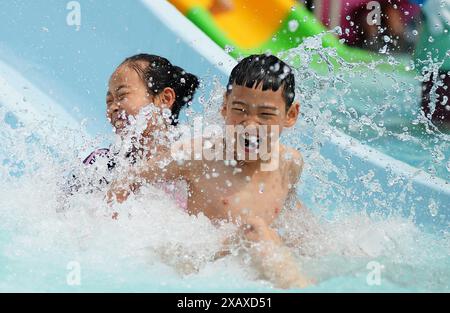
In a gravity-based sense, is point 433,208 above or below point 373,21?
below

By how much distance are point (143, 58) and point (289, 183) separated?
2.52 ft

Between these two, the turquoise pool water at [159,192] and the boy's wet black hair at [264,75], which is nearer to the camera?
the turquoise pool water at [159,192]

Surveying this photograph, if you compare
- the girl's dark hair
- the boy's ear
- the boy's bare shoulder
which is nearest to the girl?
the girl's dark hair

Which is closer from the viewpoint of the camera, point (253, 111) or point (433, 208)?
point (253, 111)

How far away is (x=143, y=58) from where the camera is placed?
8.94 ft

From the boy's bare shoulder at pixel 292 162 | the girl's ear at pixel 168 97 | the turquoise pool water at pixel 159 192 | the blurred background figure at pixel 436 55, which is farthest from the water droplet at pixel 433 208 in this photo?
the girl's ear at pixel 168 97

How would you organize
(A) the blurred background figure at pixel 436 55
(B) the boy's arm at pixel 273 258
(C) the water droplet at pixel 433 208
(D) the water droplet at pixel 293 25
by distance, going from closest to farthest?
(B) the boy's arm at pixel 273 258 < (C) the water droplet at pixel 433 208 < (A) the blurred background figure at pixel 436 55 < (D) the water droplet at pixel 293 25

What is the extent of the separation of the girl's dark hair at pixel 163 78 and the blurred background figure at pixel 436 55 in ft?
4.47

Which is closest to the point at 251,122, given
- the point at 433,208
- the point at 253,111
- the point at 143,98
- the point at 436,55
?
the point at 253,111

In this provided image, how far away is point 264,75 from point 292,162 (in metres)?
0.38

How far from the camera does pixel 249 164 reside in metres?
2.22

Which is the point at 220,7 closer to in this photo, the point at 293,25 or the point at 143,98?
the point at 293,25

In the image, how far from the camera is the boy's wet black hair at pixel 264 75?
2.08 meters

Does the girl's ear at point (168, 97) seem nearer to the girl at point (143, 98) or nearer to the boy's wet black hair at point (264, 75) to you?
the girl at point (143, 98)
